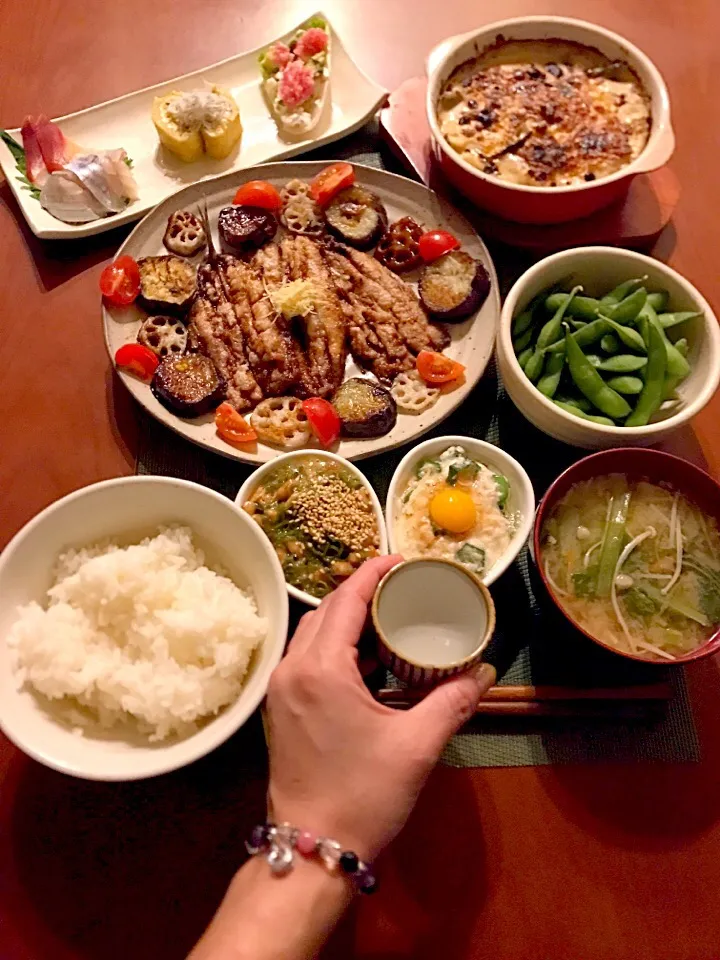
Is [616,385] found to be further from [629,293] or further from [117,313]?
[117,313]

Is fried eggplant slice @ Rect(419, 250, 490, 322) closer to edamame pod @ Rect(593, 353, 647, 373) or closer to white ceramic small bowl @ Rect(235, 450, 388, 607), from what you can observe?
edamame pod @ Rect(593, 353, 647, 373)

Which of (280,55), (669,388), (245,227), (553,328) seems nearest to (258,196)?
(245,227)

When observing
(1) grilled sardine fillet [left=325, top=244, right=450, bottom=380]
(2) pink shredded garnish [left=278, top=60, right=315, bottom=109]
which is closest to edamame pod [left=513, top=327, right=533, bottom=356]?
(1) grilled sardine fillet [left=325, top=244, right=450, bottom=380]

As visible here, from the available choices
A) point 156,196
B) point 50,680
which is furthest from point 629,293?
point 50,680

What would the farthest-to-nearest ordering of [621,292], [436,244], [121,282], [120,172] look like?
[120,172] < [436,244] < [121,282] < [621,292]

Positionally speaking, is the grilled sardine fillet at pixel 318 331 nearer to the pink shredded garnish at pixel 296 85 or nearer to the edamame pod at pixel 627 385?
the pink shredded garnish at pixel 296 85

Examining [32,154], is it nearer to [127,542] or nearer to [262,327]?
[262,327]
